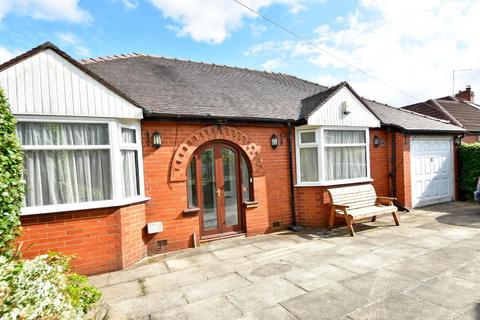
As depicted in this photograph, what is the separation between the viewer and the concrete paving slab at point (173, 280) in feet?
13.4

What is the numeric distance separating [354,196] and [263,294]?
4.54m

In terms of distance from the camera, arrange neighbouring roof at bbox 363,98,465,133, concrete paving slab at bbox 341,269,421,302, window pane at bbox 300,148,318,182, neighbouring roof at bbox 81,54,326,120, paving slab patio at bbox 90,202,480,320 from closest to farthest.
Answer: paving slab patio at bbox 90,202,480,320, concrete paving slab at bbox 341,269,421,302, neighbouring roof at bbox 81,54,326,120, window pane at bbox 300,148,318,182, neighbouring roof at bbox 363,98,465,133

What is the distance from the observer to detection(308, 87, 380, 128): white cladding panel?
7.04m

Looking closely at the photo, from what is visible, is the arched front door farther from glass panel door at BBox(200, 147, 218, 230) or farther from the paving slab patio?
the paving slab patio

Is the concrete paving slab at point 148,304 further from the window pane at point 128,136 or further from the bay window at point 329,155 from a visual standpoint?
the bay window at point 329,155

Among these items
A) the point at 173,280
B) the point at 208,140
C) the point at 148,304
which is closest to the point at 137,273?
the point at 173,280

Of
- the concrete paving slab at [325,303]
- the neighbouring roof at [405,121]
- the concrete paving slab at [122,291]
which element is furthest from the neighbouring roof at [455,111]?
the concrete paving slab at [122,291]

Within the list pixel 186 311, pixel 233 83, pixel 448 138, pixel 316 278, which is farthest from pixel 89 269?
pixel 448 138

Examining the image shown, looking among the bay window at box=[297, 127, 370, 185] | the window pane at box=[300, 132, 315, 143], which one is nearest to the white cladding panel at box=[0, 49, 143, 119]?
the window pane at box=[300, 132, 315, 143]

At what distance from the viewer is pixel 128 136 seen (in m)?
5.44

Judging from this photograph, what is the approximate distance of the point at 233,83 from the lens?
8.48 meters

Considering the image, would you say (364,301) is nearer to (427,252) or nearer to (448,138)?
(427,252)

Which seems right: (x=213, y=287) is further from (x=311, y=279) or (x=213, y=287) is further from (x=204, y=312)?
(x=311, y=279)

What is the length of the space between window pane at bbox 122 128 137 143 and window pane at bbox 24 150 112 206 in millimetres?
478
